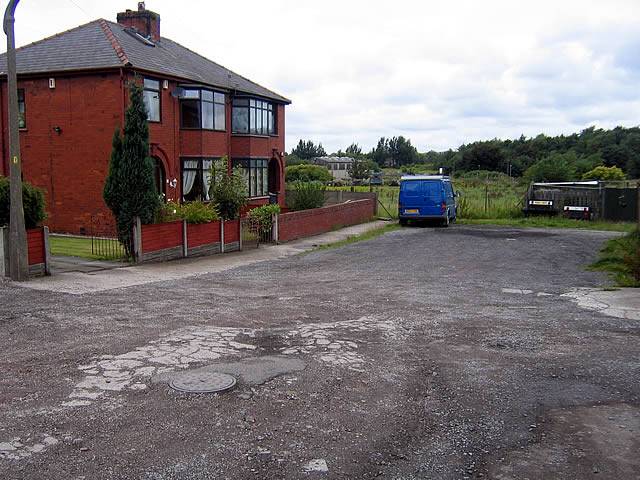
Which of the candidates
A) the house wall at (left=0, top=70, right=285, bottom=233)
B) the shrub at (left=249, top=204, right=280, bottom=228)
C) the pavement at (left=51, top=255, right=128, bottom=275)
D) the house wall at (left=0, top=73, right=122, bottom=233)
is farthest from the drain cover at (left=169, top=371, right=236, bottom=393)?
the house wall at (left=0, top=73, right=122, bottom=233)

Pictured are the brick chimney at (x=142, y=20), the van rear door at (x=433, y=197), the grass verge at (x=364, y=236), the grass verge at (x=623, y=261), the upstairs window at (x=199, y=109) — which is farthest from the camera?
the van rear door at (x=433, y=197)

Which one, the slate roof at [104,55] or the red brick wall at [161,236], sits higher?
the slate roof at [104,55]

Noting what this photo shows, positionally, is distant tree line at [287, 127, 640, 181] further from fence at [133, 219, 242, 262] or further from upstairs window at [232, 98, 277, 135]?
fence at [133, 219, 242, 262]

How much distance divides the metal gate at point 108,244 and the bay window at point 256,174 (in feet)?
24.6

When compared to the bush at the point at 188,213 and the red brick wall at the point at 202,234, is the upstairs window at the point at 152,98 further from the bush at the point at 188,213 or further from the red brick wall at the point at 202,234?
the red brick wall at the point at 202,234

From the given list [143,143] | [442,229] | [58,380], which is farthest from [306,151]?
[58,380]

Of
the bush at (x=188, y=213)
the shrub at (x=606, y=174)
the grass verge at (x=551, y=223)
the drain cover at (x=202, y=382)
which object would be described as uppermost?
the shrub at (x=606, y=174)

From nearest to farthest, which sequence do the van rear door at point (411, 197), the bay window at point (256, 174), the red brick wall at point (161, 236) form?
the red brick wall at point (161, 236) → the bay window at point (256, 174) → the van rear door at point (411, 197)

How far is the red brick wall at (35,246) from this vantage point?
1382 cm

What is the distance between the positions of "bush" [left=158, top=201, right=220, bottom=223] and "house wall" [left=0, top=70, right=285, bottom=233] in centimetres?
472

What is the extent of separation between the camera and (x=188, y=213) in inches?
739

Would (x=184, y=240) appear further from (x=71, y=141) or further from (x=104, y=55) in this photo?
(x=104, y=55)

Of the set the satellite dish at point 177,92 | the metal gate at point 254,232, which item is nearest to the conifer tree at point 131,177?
the metal gate at point 254,232

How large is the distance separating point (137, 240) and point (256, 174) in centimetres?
1369
